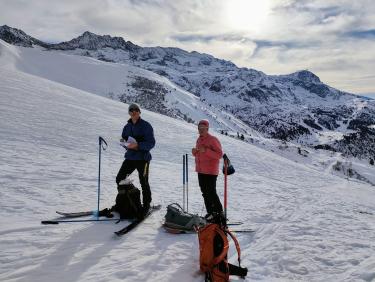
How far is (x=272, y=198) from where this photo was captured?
14.5 m

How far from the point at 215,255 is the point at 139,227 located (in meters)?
2.94

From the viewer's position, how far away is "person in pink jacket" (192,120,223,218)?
29.0ft

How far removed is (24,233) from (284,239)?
5425 millimetres

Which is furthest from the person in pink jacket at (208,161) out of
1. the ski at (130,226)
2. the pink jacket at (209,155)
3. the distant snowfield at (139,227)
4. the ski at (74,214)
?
the ski at (74,214)

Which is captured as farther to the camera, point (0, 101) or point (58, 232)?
point (0, 101)

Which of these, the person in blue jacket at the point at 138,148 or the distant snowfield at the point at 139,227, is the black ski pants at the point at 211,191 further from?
the person in blue jacket at the point at 138,148

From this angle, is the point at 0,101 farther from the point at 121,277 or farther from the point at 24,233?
the point at 121,277

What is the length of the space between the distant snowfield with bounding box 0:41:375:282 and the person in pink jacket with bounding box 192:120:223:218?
1059 millimetres

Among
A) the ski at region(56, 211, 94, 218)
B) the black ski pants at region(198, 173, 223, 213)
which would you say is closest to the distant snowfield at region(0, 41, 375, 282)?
the ski at region(56, 211, 94, 218)

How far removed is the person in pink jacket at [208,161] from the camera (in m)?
8.85

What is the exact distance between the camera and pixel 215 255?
596 cm

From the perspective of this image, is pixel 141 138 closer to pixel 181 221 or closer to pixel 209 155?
pixel 209 155

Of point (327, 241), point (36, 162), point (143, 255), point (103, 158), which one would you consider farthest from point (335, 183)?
point (143, 255)

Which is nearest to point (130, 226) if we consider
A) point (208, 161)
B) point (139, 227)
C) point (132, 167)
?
point (139, 227)
